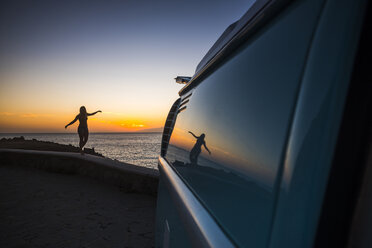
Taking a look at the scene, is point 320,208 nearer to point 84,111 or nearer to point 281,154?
point 281,154

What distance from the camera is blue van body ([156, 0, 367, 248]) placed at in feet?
1.40

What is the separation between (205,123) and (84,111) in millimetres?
9314

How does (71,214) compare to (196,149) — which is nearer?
(196,149)

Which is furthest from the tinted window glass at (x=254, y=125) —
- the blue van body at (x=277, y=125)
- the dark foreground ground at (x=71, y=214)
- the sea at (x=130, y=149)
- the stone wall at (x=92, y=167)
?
the sea at (x=130, y=149)

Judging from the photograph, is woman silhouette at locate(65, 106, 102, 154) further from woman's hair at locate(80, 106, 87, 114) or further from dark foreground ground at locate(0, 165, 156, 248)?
dark foreground ground at locate(0, 165, 156, 248)

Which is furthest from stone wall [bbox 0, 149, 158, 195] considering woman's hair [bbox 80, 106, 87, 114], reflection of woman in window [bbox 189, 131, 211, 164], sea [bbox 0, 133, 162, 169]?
sea [bbox 0, 133, 162, 169]

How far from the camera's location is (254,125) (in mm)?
671

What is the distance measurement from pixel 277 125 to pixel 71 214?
570 centimetres

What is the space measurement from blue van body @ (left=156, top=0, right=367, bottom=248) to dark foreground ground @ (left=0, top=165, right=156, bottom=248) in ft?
12.5

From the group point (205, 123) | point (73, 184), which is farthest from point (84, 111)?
point (205, 123)

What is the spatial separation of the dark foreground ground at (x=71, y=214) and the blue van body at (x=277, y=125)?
12.5ft

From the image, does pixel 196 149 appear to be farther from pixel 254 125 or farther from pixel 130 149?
pixel 130 149

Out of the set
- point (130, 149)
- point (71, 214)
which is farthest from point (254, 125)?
point (130, 149)

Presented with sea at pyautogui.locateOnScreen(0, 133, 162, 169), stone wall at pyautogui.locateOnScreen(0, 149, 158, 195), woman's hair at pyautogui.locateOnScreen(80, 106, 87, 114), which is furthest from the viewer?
sea at pyautogui.locateOnScreen(0, 133, 162, 169)
